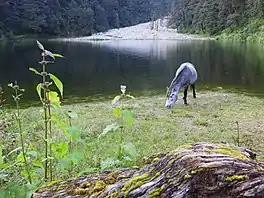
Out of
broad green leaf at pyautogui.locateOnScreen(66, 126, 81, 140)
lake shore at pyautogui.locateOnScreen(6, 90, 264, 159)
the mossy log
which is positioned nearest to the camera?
the mossy log

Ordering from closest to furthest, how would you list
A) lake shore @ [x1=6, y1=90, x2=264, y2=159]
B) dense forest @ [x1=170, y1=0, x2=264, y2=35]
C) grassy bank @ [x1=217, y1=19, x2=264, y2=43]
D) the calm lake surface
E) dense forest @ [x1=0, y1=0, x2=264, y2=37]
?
lake shore @ [x1=6, y1=90, x2=264, y2=159]
the calm lake surface
grassy bank @ [x1=217, y1=19, x2=264, y2=43]
dense forest @ [x1=170, y1=0, x2=264, y2=35]
dense forest @ [x1=0, y1=0, x2=264, y2=37]

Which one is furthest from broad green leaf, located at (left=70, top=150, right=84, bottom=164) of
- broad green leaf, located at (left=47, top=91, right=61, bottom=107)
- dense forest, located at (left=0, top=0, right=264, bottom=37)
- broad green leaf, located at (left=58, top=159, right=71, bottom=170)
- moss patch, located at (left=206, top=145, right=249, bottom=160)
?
dense forest, located at (left=0, top=0, right=264, bottom=37)

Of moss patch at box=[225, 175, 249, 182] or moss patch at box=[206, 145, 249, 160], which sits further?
moss patch at box=[206, 145, 249, 160]

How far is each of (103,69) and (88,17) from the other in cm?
8566

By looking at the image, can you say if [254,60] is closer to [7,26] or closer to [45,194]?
[45,194]

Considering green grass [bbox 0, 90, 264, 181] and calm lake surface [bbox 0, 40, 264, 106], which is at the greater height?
green grass [bbox 0, 90, 264, 181]

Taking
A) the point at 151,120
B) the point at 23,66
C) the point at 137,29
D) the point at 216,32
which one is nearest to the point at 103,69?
the point at 23,66

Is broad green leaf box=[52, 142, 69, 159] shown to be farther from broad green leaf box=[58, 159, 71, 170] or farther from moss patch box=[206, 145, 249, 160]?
moss patch box=[206, 145, 249, 160]

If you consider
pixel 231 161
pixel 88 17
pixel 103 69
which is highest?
pixel 88 17

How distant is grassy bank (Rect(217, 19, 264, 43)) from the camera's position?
213 feet

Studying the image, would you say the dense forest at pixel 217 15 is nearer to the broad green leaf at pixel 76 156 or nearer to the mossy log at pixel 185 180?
the broad green leaf at pixel 76 156

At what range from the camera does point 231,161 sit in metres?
2.26

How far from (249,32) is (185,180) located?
7321cm

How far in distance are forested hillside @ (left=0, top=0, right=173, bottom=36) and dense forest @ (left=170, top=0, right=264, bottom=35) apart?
28.2 metres
